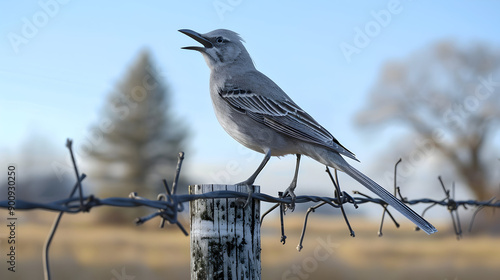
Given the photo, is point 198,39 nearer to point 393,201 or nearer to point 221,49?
point 221,49

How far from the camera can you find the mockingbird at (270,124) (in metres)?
4.62

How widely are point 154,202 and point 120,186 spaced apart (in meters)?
23.9

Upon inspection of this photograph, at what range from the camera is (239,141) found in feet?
16.2

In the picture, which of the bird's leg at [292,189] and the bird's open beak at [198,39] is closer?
the bird's leg at [292,189]

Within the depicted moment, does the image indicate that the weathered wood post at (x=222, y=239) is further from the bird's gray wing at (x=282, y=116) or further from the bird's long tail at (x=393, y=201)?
the bird's gray wing at (x=282, y=116)

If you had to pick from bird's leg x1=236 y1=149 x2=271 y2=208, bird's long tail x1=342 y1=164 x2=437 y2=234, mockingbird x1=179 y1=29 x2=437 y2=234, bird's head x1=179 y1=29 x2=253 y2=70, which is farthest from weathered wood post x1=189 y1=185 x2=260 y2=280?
bird's head x1=179 y1=29 x2=253 y2=70

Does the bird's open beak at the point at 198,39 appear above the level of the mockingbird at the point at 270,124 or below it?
above

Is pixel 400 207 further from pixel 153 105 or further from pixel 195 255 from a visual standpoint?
pixel 153 105

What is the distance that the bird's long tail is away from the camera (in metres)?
4.06

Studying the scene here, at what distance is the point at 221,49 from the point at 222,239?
3.24 m

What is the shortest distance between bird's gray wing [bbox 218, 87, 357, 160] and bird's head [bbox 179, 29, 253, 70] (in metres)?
0.62

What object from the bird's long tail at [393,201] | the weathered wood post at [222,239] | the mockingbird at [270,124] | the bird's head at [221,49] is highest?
the bird's head at [221,49]

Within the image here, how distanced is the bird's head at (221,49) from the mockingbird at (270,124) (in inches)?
3.8

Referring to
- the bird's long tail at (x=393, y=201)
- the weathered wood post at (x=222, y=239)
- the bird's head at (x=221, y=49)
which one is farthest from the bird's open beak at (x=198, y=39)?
the weathered wood post at (x=222, y=239)
